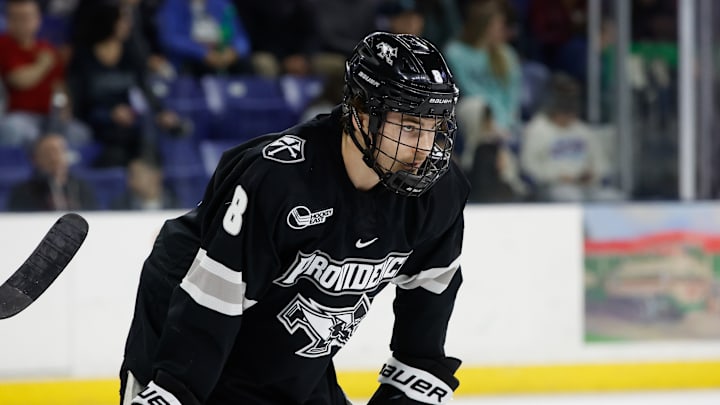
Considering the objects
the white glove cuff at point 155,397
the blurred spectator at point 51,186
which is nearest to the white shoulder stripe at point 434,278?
the white glove cuff at point 155,397

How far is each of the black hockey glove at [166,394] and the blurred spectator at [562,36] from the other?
4.42 meters

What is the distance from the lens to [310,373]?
1832mm

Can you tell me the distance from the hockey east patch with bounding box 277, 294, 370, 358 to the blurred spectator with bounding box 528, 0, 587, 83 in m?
4.14

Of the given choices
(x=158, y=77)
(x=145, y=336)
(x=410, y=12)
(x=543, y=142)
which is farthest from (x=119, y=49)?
(x=145, y=336)

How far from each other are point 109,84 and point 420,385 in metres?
3.36

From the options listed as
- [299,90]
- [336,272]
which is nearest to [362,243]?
[336,272]

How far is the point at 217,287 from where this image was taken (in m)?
1.63

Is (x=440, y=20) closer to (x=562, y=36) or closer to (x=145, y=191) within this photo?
(x=562, y=36)

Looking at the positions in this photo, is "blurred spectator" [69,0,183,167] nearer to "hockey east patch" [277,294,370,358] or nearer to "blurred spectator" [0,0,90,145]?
"blurred spectator" [0,0,90,145]

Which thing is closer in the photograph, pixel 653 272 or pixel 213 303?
pixel 213 303

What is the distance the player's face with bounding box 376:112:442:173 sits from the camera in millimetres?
1668

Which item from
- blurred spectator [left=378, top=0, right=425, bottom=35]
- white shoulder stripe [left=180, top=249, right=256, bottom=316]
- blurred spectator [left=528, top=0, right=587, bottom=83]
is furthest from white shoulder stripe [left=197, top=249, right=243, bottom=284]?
blurred spectator [left=528, top=0, right=587, bottom=83]

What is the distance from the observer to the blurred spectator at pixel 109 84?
4961mm

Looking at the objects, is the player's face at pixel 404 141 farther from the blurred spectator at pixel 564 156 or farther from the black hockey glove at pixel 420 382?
the blurred spectator at pixel 564 156
